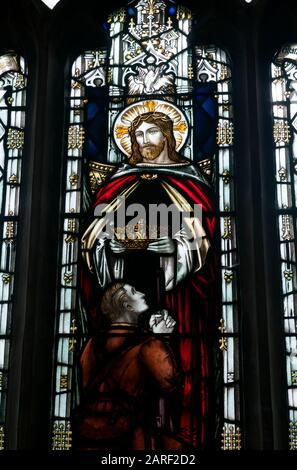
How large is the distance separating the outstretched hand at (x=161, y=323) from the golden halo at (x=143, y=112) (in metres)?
1.55

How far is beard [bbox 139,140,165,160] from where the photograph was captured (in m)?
9.59

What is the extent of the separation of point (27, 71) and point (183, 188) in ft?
6.25

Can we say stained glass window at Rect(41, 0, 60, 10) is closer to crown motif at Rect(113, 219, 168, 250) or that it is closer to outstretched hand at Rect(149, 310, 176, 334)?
crown motif at Rect(113, 219, 168, 250)

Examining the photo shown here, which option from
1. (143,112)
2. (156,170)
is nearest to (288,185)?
(156,170)

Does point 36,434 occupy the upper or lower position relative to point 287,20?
lower

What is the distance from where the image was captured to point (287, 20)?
1013 centimetres

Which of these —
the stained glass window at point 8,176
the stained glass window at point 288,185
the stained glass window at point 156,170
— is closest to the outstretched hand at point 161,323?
the stained glass window at point 156,170

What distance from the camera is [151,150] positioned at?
961cm

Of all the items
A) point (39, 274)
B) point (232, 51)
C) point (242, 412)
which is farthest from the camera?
point (232, 51)

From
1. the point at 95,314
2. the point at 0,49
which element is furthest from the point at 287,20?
the point at 95,314

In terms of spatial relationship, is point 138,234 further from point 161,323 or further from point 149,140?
point 149,140

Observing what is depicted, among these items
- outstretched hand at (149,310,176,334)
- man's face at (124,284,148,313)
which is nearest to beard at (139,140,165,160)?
man's face at (124,284,148,313)

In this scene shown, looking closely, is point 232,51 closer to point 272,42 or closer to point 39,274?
A: point 272,42

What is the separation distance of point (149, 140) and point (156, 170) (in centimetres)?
32
